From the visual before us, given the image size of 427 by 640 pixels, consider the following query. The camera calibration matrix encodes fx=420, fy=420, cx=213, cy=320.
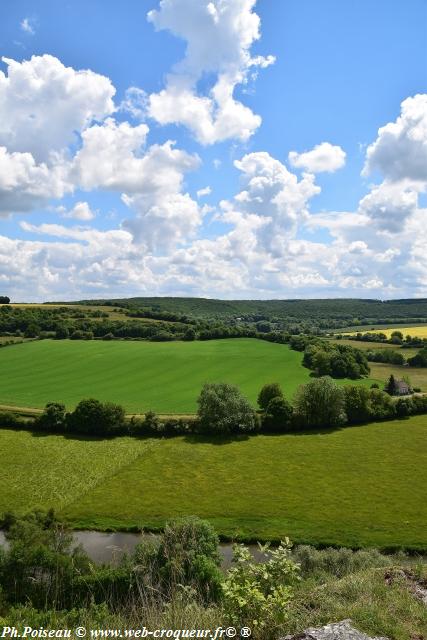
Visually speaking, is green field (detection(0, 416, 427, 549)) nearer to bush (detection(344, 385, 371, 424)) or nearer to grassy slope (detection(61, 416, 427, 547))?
grassy slope (detection(61, 416, 427, 547))

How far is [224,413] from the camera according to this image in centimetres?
6531

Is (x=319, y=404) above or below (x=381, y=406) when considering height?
above

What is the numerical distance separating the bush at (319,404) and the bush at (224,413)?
8.80 m

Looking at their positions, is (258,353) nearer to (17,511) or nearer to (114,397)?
(114,397)

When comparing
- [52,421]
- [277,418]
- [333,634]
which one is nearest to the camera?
[333,634]

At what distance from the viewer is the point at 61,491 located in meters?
44.6

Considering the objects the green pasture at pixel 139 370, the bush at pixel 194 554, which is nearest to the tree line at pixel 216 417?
the green pasture at pixel 139 370

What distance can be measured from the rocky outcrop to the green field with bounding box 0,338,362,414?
6725 cm

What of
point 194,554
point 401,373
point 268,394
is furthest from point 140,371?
point 194,554

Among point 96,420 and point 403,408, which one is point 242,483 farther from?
point 403,408

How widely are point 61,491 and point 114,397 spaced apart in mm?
40453

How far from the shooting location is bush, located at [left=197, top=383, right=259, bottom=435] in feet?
214

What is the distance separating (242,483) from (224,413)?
722 inches

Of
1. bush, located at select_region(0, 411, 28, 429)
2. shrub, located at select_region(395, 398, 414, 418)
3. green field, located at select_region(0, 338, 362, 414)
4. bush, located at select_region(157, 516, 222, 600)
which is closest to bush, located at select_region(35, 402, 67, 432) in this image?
bush, located at select_region(0, 411, 28, 429)
